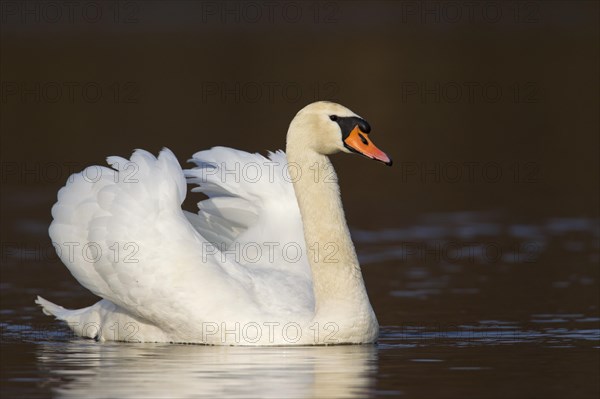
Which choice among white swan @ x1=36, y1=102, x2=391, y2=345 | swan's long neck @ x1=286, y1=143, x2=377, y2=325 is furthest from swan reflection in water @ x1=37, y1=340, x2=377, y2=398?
swan's long neck @ x1=286, y1=143, x2=377, y2=325

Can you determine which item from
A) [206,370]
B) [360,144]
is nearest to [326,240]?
[360,144]

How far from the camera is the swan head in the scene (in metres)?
12.0

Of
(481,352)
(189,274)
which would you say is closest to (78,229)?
(189,274)

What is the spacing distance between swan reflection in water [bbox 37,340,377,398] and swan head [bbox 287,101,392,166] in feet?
4.56

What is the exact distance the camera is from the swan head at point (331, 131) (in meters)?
12.0

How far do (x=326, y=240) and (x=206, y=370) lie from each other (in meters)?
1.69

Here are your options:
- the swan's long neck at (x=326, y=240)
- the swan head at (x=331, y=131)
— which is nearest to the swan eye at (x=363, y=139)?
the swan head at (x=331, y=131)

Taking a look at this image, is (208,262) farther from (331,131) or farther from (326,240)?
(331,131)

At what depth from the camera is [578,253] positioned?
1697 cm

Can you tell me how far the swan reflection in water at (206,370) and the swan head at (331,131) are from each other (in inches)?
54.7

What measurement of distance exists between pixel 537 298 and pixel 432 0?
4942 centimetres

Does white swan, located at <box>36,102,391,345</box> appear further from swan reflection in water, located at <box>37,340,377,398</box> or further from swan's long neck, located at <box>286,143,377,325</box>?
swan reflection in water, located at <box>37,340,377,398</box>

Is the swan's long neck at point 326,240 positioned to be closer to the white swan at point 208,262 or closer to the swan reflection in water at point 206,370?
the white swan at point 208,262

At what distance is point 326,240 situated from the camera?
485 inches
